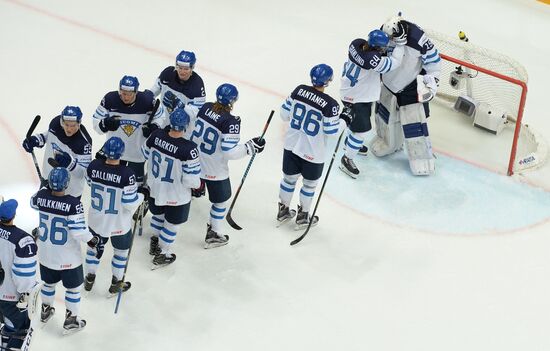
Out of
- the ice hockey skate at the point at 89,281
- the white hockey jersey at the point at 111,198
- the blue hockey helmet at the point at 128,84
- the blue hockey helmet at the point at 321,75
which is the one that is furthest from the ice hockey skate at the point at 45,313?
the blue hockey helmet at the point at 321,75

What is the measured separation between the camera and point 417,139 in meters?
8.43

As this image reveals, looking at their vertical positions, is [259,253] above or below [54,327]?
above

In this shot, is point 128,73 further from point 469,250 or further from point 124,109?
point 469,250

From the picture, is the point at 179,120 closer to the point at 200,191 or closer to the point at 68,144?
the point at 68,144

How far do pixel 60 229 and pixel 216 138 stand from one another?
53.0 inches

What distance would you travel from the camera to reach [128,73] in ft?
31.9

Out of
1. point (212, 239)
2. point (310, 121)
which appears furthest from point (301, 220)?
point (310, 121)

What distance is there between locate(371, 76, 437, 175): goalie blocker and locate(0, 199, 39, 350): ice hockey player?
365cm

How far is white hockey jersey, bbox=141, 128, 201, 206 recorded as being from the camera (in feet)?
21.9

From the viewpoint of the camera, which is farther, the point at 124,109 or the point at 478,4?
the point at 478,4

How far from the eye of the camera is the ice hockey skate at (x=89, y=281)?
6.86 meters

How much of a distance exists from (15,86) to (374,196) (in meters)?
3.41

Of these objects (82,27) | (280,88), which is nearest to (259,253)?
(280,88)

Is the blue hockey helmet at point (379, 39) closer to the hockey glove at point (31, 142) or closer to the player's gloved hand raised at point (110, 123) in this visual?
the player's gloved hand raised at point (110, 123)
